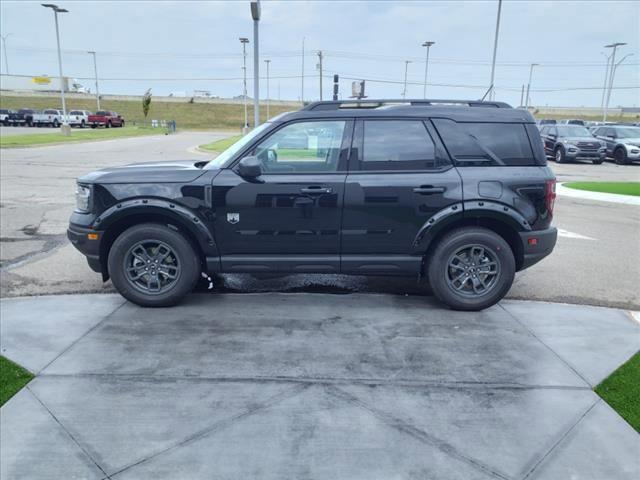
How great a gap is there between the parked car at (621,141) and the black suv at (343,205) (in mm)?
21630

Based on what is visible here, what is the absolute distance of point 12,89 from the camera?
91.1 meters

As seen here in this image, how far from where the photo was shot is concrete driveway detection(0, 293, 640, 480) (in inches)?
110

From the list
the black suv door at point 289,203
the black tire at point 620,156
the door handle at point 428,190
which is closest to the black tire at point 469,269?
the door handle at point 428,190

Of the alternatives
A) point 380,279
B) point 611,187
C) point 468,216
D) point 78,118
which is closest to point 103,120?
point 78,118

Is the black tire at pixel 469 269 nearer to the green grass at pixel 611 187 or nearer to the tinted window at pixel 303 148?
the tinted window at pixel 303 148

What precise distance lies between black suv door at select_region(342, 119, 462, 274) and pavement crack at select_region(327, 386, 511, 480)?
5.41ft

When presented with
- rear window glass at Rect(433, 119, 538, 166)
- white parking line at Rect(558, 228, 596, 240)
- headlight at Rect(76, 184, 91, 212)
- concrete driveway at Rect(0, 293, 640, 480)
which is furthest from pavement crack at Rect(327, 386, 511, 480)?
white parking line at Rect(558, 228, 596, 240)

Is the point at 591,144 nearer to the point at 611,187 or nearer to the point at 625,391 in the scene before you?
the point at 611,187

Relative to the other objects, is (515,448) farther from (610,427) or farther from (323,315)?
(323,315)

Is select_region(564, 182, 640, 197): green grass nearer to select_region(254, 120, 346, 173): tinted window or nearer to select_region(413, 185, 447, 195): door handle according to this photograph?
select_region(413, 185, 447, 195): door handle

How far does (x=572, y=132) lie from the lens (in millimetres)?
22891

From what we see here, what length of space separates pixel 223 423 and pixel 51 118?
55.1 metres

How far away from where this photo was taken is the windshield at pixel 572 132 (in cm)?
2270

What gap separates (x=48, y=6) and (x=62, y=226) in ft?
102
